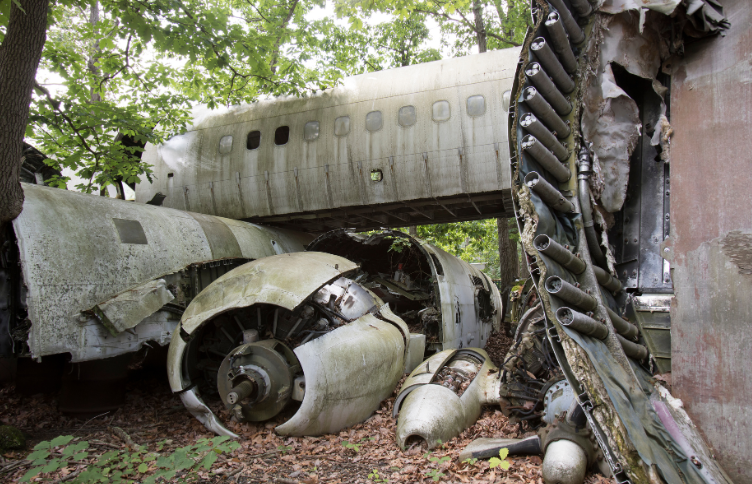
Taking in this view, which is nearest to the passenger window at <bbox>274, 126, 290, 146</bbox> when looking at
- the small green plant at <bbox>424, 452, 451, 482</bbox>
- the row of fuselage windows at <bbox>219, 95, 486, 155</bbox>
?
the row of fuselage windows at <bbox>219, 95, 486, 155</bbox>

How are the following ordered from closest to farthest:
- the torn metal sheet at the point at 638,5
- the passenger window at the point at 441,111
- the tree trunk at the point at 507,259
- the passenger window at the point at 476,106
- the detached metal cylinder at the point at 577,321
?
the detached metal cylinder at the point at 577,321 → the torn metal sheet at the point at 638,5 → the passenger window at the point at 476,106 → the passenger window at the point at 441,111 → the tree trunk at the point at 507,259

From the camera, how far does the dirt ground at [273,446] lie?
212 inches

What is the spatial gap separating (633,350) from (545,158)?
208cm

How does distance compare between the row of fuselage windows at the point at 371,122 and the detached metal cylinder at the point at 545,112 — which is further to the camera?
the row of fuselage windows at the point at 371,122


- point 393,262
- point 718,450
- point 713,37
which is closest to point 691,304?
point 718,450

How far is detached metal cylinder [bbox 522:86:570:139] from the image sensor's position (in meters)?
4.88

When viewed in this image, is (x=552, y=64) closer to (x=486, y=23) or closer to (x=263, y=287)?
(x=263, y=287)

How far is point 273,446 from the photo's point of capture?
6.33 meters

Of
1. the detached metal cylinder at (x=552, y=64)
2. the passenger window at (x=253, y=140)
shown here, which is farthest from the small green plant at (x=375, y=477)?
the passenger window at (x=253, y=140)

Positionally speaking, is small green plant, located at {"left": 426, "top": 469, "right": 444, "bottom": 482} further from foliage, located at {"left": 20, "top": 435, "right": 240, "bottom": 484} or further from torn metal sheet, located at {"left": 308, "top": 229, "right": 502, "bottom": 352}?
torn metal sheet, located at {"left": 308, "top": 229, "right": 502, "bottom": 352}

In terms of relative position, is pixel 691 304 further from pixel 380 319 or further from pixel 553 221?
pixel 380 319

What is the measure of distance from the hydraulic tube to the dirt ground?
2.24m

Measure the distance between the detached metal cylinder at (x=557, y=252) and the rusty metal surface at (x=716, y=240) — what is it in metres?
1.04

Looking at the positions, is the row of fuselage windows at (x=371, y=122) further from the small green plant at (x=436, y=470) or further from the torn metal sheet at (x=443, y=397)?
the small green plant at (x=436, y=470)
